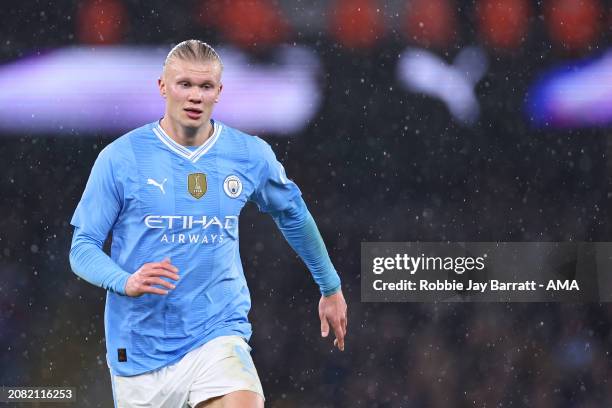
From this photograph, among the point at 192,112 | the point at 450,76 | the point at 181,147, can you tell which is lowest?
the point at 181,147

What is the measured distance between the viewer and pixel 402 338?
5578mm

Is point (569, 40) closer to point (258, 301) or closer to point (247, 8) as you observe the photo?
point (247, 8)

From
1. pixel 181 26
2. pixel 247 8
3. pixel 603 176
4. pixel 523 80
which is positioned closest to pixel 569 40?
pixel 523 80

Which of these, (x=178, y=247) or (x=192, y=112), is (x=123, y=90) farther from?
(x=178, y=247)

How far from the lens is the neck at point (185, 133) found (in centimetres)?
384

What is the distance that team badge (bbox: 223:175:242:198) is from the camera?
12.6ft

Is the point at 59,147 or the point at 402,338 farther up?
the point at 59,147

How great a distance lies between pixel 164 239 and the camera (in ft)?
12.1

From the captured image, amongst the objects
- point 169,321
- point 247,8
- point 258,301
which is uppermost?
point 247,8

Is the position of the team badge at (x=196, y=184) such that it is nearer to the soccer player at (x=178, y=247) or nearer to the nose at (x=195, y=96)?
the soccer player at (x=178, y=247)

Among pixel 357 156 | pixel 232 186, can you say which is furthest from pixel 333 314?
pixel 357 156

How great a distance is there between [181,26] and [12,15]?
0.88m

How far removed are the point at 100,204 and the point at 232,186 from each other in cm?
50

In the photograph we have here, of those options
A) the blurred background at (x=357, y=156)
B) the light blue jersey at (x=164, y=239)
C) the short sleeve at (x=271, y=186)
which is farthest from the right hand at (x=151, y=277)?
the blurred background at (x=357, y=156)
